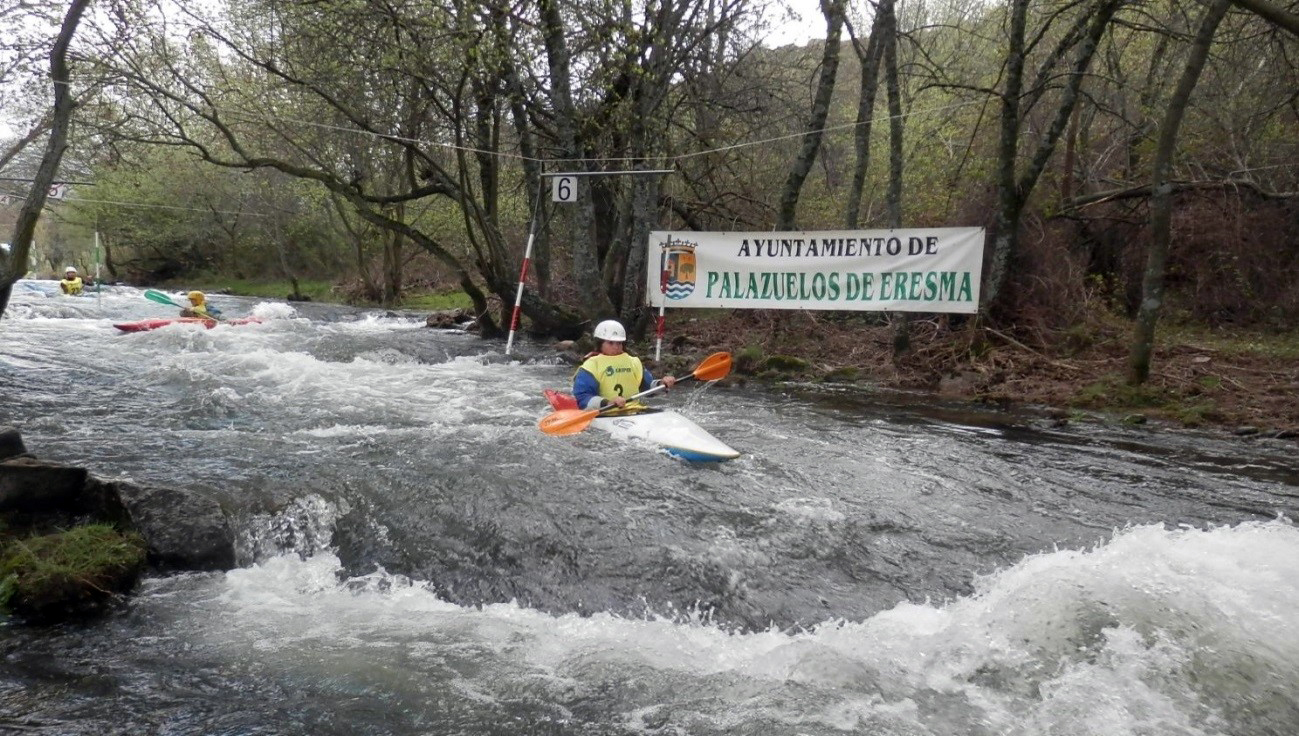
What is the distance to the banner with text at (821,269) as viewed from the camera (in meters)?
9.59

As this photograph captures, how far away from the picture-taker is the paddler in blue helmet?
718cm

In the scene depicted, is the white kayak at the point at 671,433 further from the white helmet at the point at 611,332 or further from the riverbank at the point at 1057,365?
the riverbank at the point at 1057,365

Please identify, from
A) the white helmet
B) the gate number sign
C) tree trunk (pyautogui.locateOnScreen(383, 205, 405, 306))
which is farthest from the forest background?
tree trunk (pyautogui.locateOnScreen(383, 205, 405, 306))

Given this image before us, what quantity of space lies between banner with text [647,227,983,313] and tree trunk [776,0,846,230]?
1472 mm

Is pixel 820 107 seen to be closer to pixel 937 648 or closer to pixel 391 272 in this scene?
pixel 937 648

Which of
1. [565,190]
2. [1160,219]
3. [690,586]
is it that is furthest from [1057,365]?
[690,586]

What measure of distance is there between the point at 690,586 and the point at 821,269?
6.63 m

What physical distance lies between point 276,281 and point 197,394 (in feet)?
95.7

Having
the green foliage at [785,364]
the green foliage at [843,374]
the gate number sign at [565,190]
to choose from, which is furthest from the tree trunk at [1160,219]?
the gate number sign at [565,190]

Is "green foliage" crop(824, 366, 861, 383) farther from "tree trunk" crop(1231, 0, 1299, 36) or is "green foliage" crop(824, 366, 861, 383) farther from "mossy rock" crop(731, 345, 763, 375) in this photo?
"tree trunk" crop(1231, 0, 1299, 36)

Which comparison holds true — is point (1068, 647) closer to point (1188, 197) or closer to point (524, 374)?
point (524, 374)

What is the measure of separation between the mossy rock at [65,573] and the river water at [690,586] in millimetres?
140

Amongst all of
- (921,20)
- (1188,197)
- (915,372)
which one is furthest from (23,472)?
(921,20)

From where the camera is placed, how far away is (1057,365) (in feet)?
31.5
